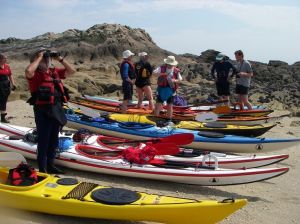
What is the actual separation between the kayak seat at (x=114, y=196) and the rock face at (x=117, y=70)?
9.14 metres

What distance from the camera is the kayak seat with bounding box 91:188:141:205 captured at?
3788 mm

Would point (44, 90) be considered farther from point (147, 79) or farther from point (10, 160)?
point (147, 79)

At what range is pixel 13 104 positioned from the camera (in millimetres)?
11414

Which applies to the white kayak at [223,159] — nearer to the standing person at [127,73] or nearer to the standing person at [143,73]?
the standing person at [127,73]

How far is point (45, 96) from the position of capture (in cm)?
462

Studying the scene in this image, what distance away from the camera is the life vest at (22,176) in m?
4.16

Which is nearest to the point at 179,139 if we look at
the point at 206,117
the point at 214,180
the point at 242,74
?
the point at 214,180

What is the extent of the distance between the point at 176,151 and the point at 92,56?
20802 mm

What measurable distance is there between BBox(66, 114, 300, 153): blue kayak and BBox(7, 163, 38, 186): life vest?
290 cm

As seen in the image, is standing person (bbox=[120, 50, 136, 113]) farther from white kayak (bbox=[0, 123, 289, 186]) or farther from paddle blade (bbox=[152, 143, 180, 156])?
paddle blade (bbox=[152, 143, 180, 156])

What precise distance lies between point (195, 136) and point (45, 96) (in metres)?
2.90

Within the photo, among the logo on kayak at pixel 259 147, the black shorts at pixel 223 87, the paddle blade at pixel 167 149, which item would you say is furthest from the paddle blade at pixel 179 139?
the black shorts at pixel 223 87

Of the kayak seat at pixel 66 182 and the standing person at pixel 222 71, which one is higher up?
the standing person at pixel 222 71

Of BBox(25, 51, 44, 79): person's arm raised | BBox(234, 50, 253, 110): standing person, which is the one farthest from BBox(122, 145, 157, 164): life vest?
BBox(234, 50, 253, 110): standing person
